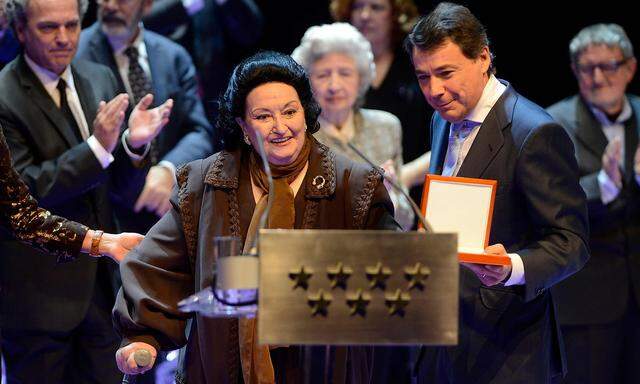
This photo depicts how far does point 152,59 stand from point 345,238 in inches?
113

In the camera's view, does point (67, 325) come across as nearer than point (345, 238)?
No

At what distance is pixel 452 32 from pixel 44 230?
1604 mm

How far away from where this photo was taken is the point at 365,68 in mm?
5109

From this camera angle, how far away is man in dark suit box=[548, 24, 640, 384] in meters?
5.07

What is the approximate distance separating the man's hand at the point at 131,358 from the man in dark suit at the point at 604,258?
8.37 feet

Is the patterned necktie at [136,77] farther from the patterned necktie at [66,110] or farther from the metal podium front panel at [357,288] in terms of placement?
the metal podium front panel at [357,288]

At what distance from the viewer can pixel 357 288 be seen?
251cm

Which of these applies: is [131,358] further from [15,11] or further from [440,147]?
[15,11]

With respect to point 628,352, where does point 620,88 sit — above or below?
above

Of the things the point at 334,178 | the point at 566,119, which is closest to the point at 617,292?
the point at 566,119

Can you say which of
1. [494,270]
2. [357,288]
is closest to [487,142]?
[494,270]

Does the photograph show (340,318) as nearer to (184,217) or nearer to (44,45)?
(184,217)

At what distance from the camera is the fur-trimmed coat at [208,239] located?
10.6 feet

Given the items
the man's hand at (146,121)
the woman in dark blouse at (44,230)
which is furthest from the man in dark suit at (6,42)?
the woman in dark blouse at (44,230)
